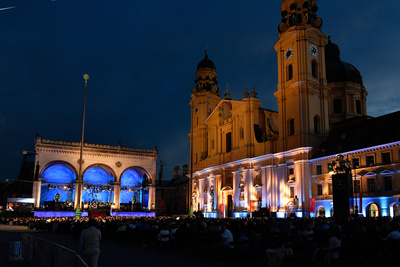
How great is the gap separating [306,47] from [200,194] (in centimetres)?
3064

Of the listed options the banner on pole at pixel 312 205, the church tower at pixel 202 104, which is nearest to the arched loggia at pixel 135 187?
the church tower at pixel 202 104

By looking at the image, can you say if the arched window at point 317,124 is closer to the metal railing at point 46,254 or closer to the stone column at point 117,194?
the stone column at point 117,194

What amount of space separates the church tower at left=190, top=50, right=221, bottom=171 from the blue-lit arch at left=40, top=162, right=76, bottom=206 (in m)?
21.6

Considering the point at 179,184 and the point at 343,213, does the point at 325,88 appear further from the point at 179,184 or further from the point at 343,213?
the point at 179,184

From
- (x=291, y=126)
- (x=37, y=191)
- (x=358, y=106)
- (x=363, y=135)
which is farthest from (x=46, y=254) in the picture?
(x=37, y=191)

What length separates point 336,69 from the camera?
59.0 m

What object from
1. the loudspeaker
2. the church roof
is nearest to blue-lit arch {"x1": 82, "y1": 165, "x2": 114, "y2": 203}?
the church roof

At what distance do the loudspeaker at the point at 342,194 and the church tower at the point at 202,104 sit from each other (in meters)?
39.5

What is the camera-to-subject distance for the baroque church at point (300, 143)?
3831 centimetres

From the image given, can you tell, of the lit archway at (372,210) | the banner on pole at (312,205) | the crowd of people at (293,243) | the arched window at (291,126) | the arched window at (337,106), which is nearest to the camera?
the crowd of people at (293,243)

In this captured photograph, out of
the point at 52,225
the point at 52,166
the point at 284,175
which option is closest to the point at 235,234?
the point at 52,225

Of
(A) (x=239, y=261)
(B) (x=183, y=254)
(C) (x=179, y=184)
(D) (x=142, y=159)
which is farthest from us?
(C) (x=179, y=184)

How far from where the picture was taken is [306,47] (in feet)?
158

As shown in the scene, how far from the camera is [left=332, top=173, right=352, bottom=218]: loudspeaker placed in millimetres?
28609
